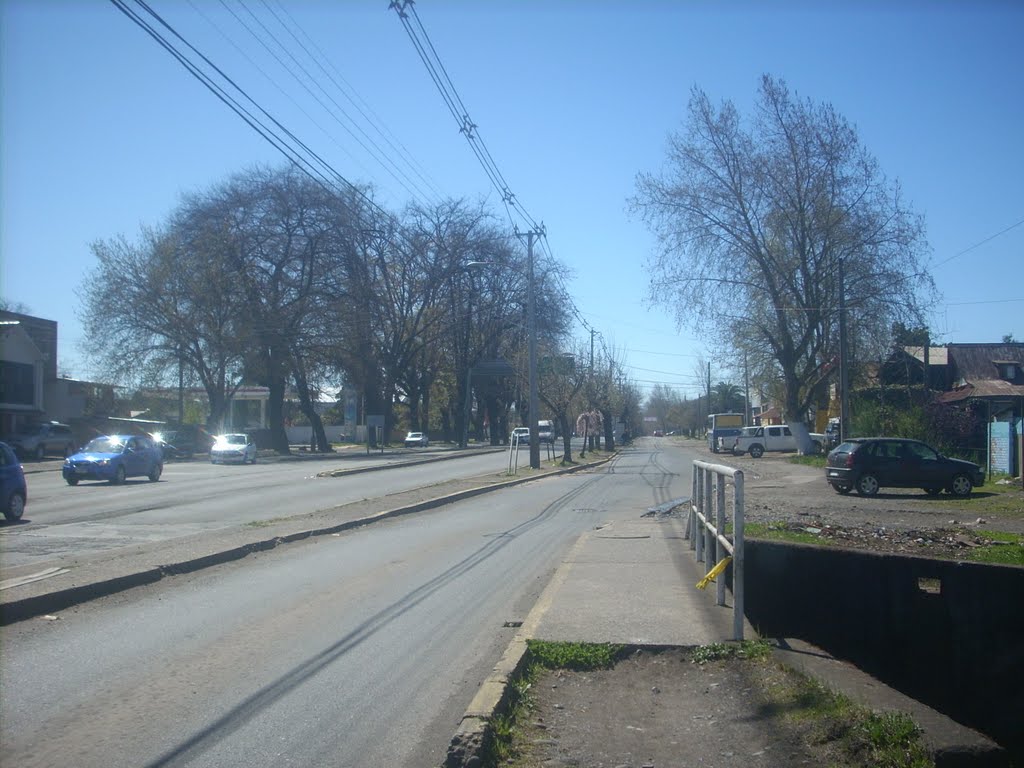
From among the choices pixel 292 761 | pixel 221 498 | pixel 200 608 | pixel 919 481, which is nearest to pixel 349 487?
pixel 221 498

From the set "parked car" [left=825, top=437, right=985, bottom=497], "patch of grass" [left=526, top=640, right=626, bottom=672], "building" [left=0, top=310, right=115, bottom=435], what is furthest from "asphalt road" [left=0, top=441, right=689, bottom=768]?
"building" [left=0, top=310, right=115, bottom=435]

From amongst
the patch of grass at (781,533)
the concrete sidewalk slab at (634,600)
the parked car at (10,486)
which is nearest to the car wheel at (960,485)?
the patch of grass at (781,533)

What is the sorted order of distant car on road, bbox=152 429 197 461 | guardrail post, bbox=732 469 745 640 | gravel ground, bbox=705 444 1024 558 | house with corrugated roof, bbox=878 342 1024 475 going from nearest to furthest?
guardrail post, bbox=732 469 745 640
gravel ground, bbox=705 444 1024 558
house with corrugated roof, bbox=878 342 1024 475
distant car on road, bbox=152 429 197 461

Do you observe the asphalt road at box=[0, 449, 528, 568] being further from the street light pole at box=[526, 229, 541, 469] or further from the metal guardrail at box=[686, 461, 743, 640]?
the metal guardrail at box=[686, 461, 743, 640]

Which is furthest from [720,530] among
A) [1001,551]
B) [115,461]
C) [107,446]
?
[107,446]

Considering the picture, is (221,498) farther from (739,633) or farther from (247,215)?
(247,215)

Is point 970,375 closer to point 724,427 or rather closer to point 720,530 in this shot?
point 724,427

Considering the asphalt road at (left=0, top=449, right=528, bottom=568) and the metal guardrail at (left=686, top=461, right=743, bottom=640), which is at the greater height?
the metal guardrail at (left=686, top=461, right=743, bottom=640)

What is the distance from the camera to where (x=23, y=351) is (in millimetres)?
51594

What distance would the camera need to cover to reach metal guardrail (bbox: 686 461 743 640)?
7.35 metres

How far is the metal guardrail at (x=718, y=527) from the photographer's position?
735 cm

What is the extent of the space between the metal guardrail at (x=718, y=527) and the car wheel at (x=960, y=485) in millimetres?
14472

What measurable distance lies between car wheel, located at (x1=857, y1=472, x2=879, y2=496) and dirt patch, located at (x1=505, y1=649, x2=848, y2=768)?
19403 mm

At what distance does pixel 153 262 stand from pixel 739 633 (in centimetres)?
4997
